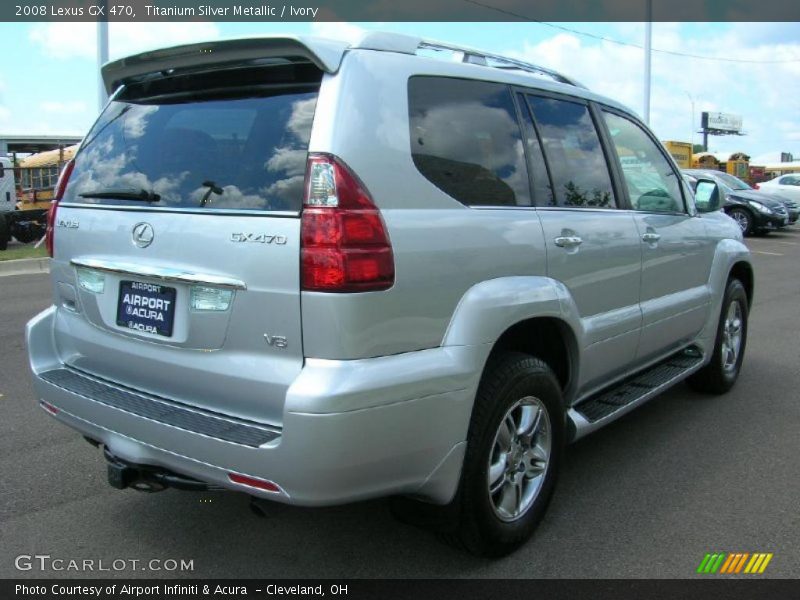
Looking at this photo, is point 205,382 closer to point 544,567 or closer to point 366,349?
point 366,349

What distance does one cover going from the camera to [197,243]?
251 cm

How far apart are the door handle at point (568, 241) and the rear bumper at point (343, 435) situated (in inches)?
30.1

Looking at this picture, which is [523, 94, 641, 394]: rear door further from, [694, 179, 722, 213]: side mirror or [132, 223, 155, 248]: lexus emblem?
[132, 223, 155, 248]: lexus emblem

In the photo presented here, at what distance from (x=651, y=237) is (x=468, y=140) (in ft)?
5.10

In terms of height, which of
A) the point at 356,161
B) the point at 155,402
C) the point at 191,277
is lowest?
the point at 155,402

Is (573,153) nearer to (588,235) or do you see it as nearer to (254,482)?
(588,235)

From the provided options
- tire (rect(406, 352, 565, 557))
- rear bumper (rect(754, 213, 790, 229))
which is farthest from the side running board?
rear bumper (rect(754, 213, 790, 229))

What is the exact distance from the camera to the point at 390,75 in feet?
8.43

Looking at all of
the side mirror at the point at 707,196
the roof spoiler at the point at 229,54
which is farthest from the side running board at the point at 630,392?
the roof spoiler at the point at 229,54

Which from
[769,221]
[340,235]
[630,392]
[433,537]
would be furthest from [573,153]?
[769,221]

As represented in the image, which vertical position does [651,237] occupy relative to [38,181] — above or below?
below

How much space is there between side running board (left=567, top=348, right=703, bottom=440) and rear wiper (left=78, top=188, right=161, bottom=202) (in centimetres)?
204

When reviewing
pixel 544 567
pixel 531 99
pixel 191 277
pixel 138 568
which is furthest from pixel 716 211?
pixel 138 568

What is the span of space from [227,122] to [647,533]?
8.05 ft
